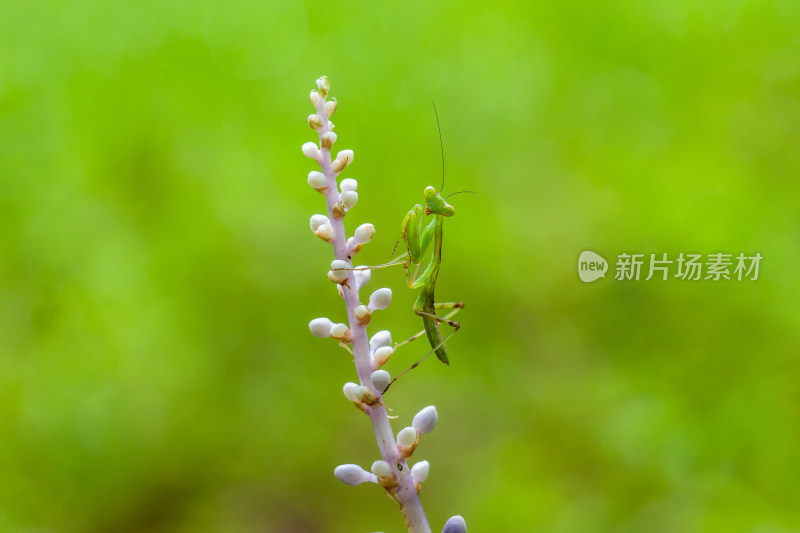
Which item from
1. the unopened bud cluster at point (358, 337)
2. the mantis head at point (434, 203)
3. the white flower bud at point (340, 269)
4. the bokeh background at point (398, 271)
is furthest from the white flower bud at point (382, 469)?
the bokeh background at point (398, 271)

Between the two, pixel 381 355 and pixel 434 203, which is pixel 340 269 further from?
pixel 434 203

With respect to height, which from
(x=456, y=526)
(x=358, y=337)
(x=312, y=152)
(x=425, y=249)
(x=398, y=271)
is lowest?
(x=456, y=526)

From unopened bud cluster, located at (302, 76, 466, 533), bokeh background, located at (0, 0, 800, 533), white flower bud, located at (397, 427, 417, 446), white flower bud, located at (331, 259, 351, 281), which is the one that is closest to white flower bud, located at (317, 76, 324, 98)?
unopened bud cluster, located at (302, 76, 466, 533)

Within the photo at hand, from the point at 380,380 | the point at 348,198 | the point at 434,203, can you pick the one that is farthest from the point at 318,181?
the point at 434,203

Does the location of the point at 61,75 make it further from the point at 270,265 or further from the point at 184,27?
the point at 270,265

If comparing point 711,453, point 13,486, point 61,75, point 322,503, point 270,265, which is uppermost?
point 61,75

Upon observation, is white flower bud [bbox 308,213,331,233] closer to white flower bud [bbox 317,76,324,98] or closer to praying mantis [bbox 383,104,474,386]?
white flower bud [bbox 317,76,324,98]

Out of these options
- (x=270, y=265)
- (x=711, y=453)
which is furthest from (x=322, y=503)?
(x=711, y=453)

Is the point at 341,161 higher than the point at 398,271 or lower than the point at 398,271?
lower
